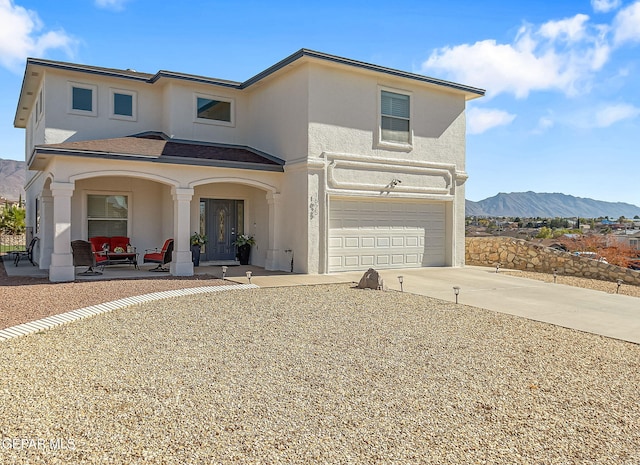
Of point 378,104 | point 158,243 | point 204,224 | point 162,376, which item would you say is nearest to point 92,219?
point 158,243

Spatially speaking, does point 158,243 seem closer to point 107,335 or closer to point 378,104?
point 378,104

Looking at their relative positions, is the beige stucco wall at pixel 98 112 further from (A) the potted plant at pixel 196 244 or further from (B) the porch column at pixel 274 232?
(B) the porch column at pixel 274 232

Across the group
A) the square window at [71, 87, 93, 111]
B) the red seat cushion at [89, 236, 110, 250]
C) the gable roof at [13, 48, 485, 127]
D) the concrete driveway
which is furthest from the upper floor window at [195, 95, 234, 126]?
the concrete driveway

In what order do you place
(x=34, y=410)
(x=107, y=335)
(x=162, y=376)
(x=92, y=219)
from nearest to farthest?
1. (x=34, y=410)
2. (x=162, y=376)
3. (x=107, y=335)
4. (x=92, y=219)

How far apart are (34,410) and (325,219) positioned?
11.1 m

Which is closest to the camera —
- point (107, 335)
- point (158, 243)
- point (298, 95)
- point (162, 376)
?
point (162, 376)

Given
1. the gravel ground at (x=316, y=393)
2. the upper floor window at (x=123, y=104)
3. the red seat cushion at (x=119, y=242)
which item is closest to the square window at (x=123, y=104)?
the upper floor window at (x=123, y=104)

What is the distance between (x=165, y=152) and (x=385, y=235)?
722 cm

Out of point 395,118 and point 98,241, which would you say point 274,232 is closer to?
point 395,118

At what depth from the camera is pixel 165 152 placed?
14461mm

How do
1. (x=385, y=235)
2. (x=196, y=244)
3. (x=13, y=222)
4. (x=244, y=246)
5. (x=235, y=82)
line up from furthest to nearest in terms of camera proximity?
(x=13, y=222), (x=235, y=82), (x=244, y=246), (x=385, y=235), (x=196, y=244)

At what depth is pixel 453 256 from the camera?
698 inches

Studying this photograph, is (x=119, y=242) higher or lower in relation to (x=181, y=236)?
lower

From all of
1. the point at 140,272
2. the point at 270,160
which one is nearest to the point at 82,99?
the point at 140,272
